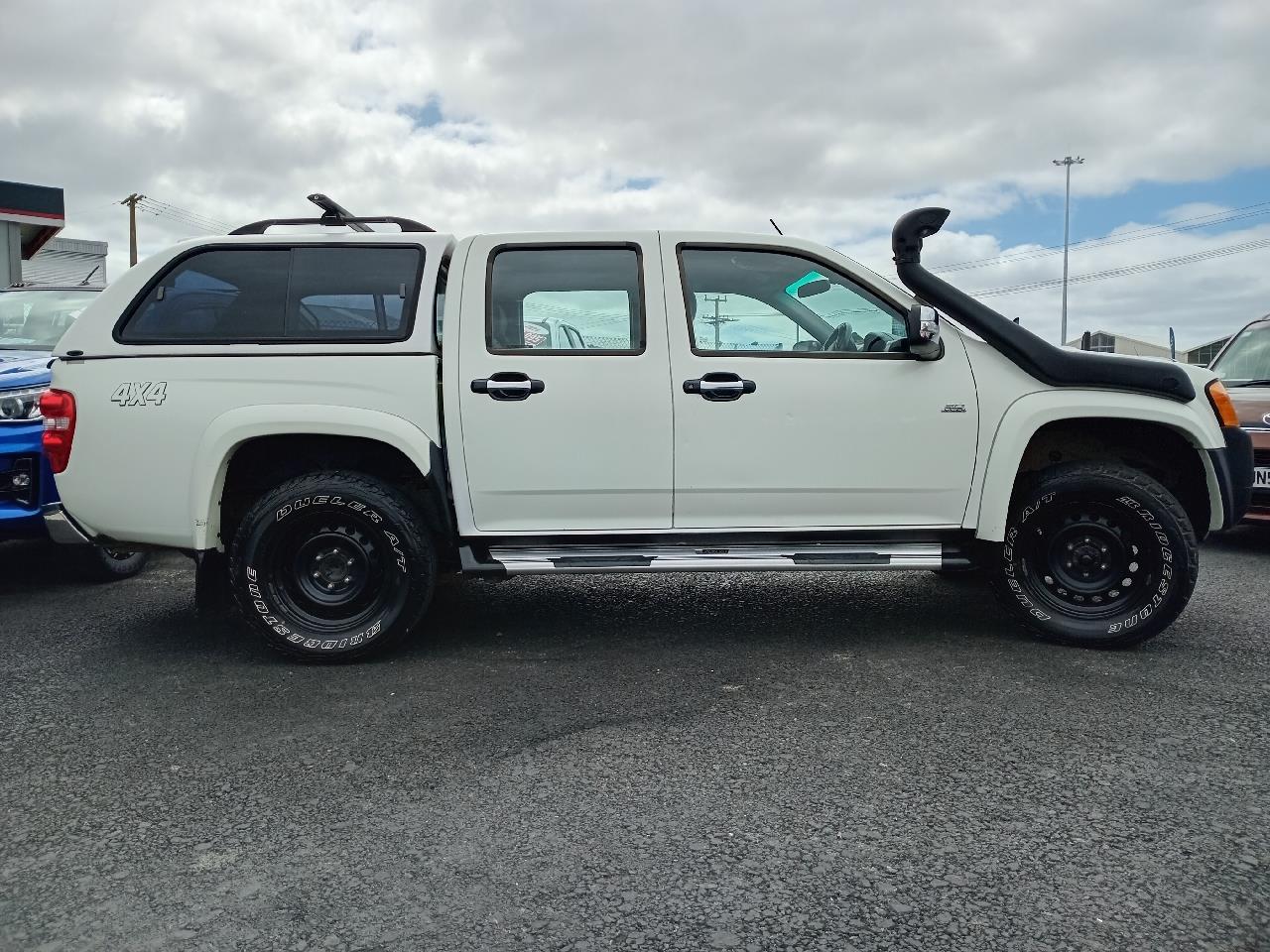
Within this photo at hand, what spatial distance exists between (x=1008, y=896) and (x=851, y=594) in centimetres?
345

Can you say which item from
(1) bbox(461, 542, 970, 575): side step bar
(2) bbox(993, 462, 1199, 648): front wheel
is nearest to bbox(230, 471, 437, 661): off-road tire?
(1) bbox(461, 542, 970, 575): side step bar

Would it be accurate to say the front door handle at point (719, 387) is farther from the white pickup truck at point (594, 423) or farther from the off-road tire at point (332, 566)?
the off-road tire at point (332, 566)

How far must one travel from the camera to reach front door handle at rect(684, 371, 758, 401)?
450cm

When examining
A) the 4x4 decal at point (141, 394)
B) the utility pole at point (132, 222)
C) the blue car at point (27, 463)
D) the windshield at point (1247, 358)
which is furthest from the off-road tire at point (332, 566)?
the utility pole at point (132, 222)

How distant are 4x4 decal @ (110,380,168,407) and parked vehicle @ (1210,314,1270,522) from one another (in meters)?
5.79

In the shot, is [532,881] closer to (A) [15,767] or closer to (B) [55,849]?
(B) [55,849]

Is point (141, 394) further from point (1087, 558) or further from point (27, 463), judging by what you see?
point (1087, 558)

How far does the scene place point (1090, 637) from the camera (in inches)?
185

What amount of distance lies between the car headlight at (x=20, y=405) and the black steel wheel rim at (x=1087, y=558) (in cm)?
523

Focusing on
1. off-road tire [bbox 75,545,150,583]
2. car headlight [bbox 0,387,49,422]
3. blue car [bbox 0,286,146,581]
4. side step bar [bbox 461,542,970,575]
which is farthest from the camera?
off-road tire [bbox 75,545,150,583]

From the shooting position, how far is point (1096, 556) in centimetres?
474

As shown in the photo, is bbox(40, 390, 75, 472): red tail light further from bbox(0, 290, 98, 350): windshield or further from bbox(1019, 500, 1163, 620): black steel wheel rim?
bbox(1019, 500, 1163, 620): black steel wheel rim

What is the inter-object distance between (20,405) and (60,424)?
4.41 feet

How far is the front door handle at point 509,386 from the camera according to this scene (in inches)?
176
